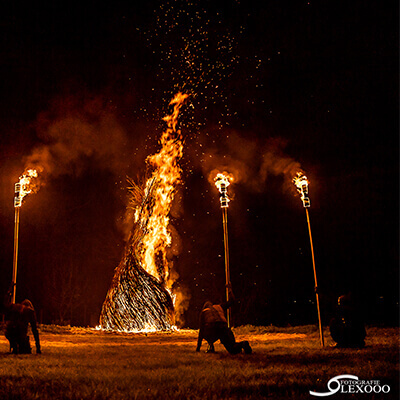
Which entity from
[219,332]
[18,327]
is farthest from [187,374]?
[18,327]

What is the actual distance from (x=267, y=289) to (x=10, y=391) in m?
23.7

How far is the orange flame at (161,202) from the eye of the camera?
57.9 feet

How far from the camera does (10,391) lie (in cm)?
517

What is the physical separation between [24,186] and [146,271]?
6.09 meters

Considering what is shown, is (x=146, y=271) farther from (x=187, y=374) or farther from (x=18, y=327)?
(x=187, y=374)

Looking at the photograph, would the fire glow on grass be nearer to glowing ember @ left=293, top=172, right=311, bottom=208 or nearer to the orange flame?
the orange flame

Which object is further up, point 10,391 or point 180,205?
point 180,205

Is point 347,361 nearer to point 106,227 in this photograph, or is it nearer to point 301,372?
point 301,372

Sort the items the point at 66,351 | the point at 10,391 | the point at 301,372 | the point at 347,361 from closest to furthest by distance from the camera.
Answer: the point at 10,391 → the point at 301,372 → the point at 347,361 → the point at 66,351

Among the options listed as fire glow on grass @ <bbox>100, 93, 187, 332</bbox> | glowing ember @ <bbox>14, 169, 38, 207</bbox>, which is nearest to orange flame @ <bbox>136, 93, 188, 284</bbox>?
fire glow on grass @ <bbox>100, 93, 187, 332</bbox>

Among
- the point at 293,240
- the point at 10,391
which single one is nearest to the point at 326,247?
the point at 293,240

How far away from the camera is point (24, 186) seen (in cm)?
1313

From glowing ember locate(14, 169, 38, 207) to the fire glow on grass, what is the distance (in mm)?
4986

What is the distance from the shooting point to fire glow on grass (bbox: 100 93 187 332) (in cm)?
1673
